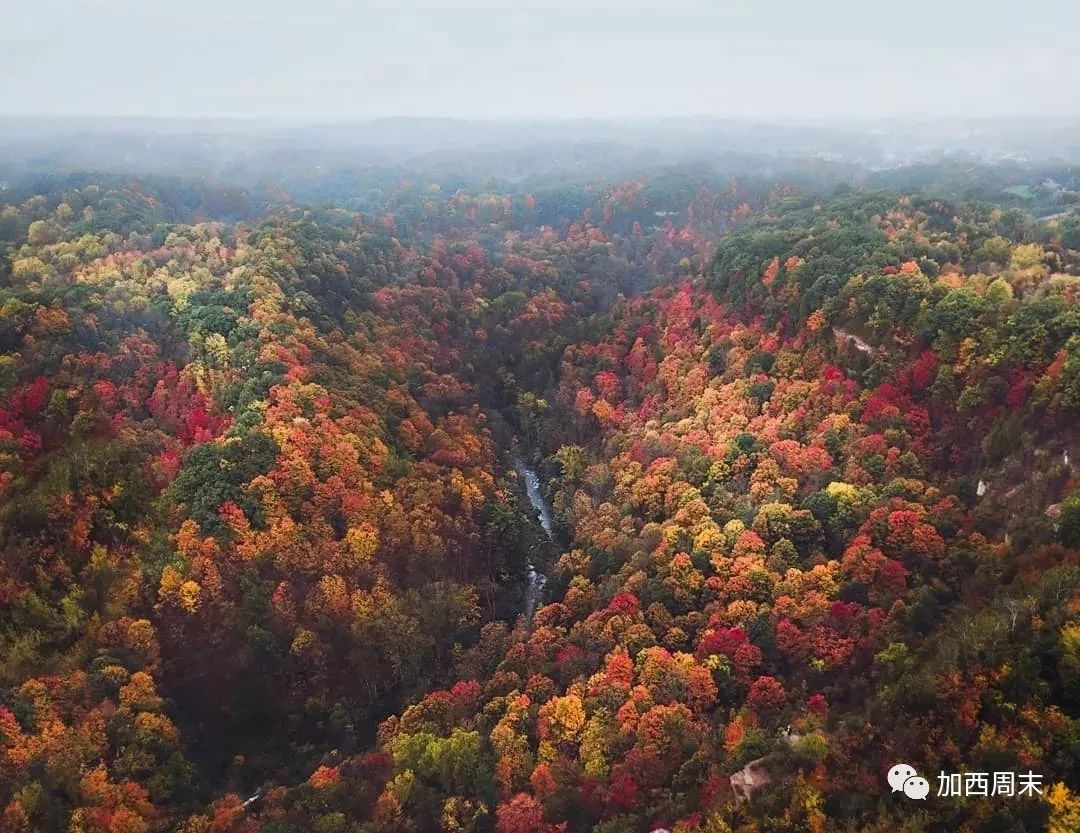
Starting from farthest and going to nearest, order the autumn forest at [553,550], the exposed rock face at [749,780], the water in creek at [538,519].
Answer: the water in creek at [538,519] → the autumn forest at [553,550] → the exposed rock face at [749,780]

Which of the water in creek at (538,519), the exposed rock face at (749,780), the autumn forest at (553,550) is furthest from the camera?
the water in creek at (538,519)

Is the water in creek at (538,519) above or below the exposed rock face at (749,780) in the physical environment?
below

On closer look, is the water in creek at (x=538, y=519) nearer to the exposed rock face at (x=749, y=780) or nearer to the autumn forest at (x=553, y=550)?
the autumn forest at (x=553, y=550)

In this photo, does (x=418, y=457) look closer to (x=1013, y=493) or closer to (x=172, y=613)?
(x=172, y=613)

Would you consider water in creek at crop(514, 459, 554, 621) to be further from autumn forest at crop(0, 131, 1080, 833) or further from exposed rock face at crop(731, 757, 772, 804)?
exposed rock face at crop(731, 757, 772, 804)

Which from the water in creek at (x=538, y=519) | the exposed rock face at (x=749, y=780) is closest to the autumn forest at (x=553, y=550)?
the exposed rock face at (x=749, y=780)

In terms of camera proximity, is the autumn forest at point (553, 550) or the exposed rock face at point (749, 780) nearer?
the exposed rock face at point (749, 780)

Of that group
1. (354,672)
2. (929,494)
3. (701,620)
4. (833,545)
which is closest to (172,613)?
(354,672)
